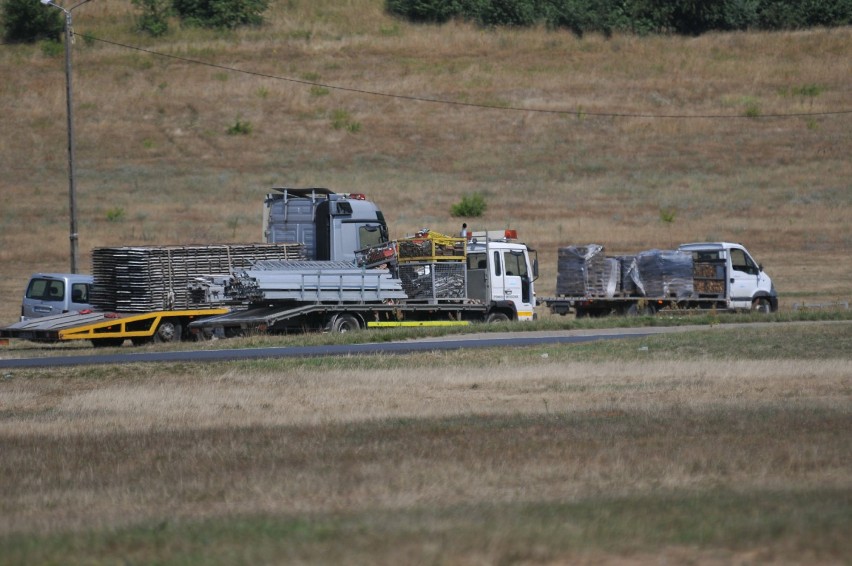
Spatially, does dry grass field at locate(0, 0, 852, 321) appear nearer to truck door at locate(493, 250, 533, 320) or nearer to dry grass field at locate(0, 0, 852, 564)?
dry grass field at locate(0, 0, 852, 564)

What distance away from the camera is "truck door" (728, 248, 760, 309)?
114ft

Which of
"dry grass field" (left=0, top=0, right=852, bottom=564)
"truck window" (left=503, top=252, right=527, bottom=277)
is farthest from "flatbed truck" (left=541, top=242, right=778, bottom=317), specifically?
"dry grass field" (left=0, top=0, right=852, bottom=564)

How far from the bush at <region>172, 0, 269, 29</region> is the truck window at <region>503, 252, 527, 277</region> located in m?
71.7

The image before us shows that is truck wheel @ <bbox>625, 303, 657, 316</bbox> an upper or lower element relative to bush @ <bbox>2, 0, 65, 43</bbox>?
lower

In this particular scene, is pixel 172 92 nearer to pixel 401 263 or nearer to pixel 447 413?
pixel 401 263

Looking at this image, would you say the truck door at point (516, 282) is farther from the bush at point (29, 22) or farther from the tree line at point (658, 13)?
the tree line at point (658, 13)

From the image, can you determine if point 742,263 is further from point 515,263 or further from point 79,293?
point 79,293

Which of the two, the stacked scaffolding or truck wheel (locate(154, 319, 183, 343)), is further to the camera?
truck wheel (locate(154, 319, 183, 343))

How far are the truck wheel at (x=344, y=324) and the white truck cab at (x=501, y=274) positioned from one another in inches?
151

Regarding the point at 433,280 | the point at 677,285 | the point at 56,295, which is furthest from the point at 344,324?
the point at 677,285

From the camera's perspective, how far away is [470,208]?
60094 mm

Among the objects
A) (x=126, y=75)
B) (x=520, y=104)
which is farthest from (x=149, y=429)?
(x=126, y=75)

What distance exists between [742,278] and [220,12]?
239 ft

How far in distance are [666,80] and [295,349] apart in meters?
66.5
